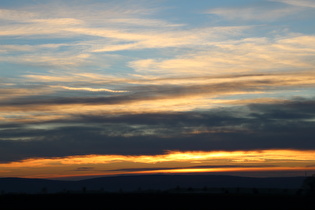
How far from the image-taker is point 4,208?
6612 centimetres

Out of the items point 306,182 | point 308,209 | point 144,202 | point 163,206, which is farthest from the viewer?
point 306,182

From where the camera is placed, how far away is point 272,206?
6850 cm

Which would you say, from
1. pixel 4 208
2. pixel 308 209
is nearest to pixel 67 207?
pixel 4 208

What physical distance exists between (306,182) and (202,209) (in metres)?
51.8

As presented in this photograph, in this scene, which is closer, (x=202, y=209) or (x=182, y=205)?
(x=202, y=209)

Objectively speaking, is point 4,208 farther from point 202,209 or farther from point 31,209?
point 202,209

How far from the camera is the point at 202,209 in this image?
63.8 m

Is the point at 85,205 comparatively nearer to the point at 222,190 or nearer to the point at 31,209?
the point at 31,209

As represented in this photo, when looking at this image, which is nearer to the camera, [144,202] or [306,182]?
[144,202]

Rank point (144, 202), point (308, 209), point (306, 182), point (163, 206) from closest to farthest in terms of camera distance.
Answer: point (308, 209) < point (163, 206) < point (144, 202) < point (306, 182)

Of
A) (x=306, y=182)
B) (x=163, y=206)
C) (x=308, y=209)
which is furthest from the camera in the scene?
(x=306, y=182)

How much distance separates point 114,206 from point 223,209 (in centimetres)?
1402

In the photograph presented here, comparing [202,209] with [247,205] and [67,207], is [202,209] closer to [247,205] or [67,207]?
[247,205]

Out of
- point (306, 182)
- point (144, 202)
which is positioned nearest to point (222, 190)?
point (306, 182)
